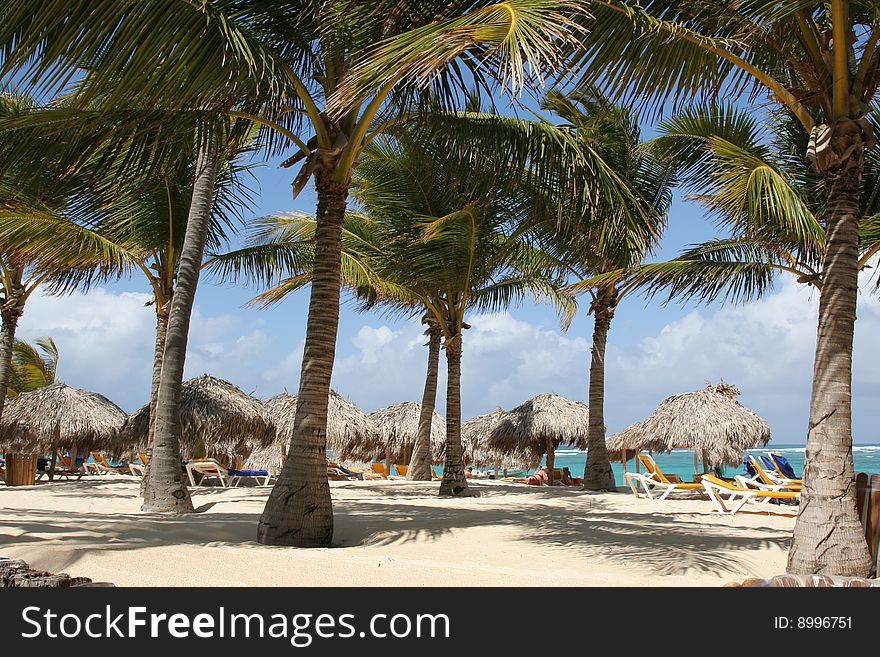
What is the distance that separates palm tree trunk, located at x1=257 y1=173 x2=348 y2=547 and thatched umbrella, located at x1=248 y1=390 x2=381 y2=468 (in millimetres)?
13637

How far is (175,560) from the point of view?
4.91 metres

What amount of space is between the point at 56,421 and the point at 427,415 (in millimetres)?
10408

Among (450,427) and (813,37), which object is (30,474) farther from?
(813,37)

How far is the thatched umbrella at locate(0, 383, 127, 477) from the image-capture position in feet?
66.0

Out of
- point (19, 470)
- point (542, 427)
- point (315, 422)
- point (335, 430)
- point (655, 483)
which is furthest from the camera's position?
point (335, 430)

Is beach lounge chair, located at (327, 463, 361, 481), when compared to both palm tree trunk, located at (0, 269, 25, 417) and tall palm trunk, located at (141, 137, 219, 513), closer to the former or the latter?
palm tree trunk, located at (0, 269, 25, 417)

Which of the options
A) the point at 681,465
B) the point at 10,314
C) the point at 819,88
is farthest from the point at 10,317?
the point at 681,465

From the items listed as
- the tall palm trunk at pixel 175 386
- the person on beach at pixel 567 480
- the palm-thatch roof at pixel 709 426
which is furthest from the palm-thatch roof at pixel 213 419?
the palm-thatch roof at pixel 709 426

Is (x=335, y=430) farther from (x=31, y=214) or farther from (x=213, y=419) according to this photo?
(x=31, y=214)

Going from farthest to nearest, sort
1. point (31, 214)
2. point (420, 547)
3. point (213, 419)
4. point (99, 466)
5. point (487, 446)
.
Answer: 1. point (99, 466)
2. point (487, 446)
3. point (213, 419)
4. point (31, 214)
5. point (420, 547)

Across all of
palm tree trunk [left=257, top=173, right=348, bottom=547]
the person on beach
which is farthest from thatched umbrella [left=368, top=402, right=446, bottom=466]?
palm tree trunk [left=257, top=173, right=348, bottom=547]

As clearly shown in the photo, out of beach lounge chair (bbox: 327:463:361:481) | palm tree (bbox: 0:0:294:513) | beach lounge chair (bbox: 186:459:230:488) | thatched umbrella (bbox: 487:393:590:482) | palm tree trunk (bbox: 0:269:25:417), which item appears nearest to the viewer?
palm tree (bbox: 0:0:294:513)

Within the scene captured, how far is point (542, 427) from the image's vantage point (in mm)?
20922
